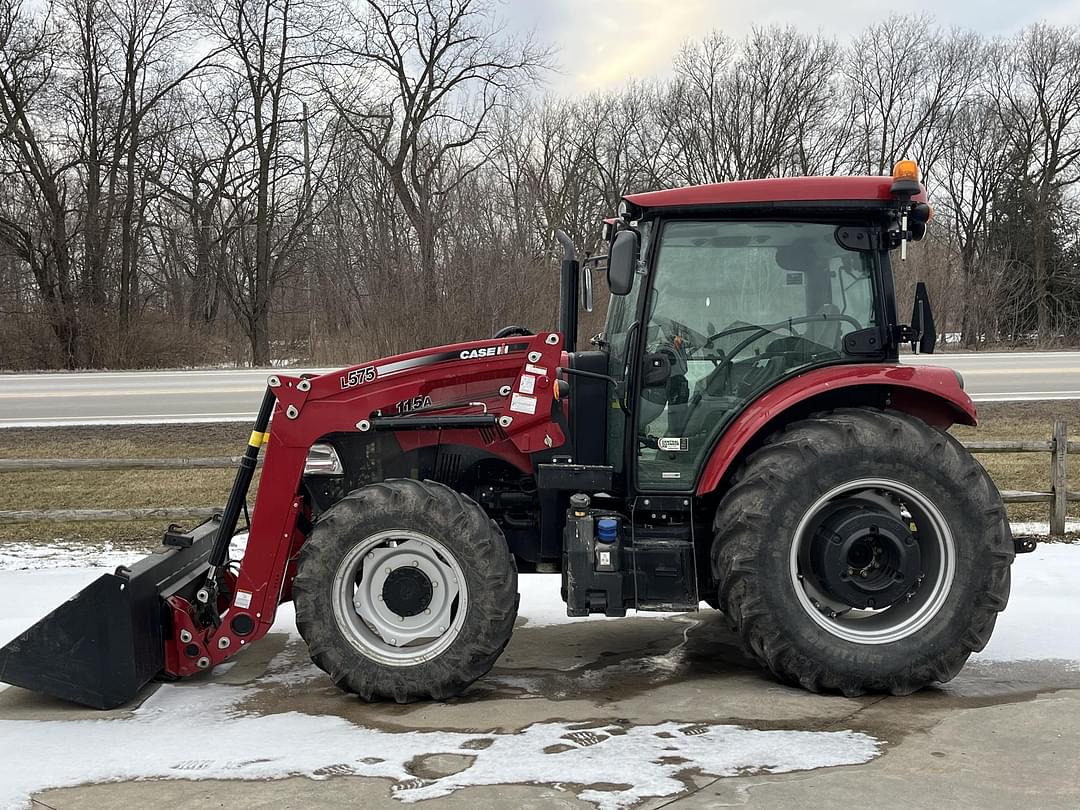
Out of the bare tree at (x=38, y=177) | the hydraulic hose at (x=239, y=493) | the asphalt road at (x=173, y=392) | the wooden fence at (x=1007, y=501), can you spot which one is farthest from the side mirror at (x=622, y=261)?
the bare tree at (x=38, y=177)

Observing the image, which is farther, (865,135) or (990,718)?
(865,135)

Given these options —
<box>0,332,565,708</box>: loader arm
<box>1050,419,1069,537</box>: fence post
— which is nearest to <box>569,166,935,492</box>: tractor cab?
<box>0,332,565,708</box>: loader arm

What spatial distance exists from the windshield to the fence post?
4457mm

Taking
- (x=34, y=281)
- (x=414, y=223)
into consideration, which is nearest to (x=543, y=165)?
(x=414, y=223)

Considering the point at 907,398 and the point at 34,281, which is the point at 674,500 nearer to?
the point at 907,398

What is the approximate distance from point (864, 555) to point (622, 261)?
67.8 inches

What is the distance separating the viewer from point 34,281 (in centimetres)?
2266

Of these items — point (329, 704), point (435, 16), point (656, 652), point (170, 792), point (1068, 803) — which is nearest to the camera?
point (1068, 803)

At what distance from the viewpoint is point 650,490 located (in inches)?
180

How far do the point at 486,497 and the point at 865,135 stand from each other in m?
35.1

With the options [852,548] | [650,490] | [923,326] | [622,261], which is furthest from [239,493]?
[923,326]

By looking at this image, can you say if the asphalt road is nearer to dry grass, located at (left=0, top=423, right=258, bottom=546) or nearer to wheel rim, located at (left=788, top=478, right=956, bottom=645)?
dry grass, located at (left=0, top=423, right=258, bottom=546)

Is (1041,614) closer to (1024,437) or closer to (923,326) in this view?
(923,326)

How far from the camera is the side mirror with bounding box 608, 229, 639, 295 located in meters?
4.14
